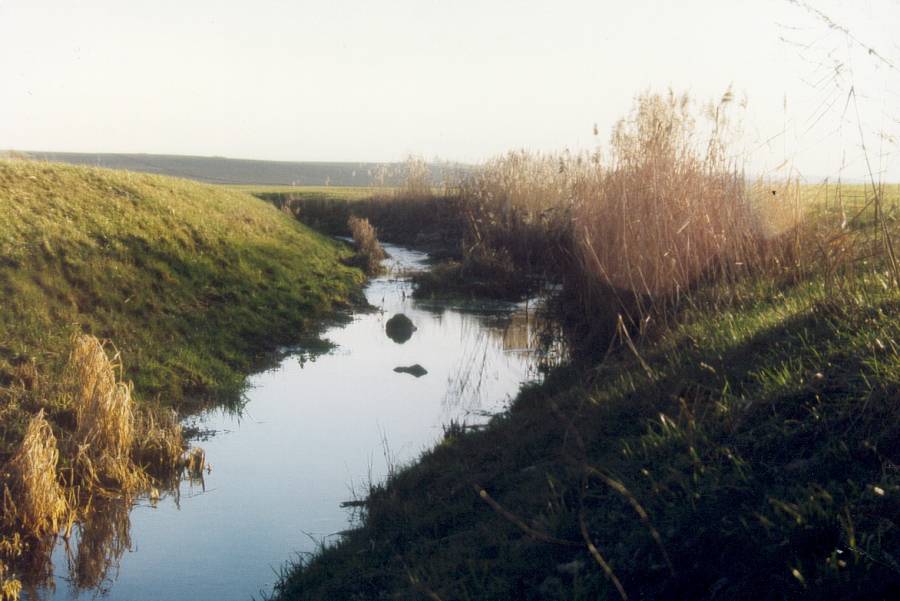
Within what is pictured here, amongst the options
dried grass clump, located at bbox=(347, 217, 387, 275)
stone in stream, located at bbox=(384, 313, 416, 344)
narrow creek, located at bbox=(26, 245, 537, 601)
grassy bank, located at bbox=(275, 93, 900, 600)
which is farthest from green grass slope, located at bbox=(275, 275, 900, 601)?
dried grass clump, located at bbox=(347, 217, 387, 275)

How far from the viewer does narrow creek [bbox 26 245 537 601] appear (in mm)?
5590

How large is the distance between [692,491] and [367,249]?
16.8 metres

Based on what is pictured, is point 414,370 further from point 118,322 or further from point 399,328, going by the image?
point 118,322

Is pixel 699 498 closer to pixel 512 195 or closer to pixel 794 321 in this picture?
pixel 794 321

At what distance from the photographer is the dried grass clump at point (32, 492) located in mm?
5762

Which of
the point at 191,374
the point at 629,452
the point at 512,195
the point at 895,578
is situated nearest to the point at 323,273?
the point at 512,195

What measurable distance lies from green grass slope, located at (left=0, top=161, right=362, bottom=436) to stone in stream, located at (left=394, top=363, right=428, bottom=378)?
1.88 meters

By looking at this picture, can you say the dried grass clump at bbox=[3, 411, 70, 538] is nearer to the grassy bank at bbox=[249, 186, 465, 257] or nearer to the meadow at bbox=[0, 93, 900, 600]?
the meadow at bbox=[0, 93, 900, 600]

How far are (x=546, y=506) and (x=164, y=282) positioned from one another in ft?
28.4

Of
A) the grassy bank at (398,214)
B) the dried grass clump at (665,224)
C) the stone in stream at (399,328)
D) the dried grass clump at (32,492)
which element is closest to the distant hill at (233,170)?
the grassy bank at (398,214)

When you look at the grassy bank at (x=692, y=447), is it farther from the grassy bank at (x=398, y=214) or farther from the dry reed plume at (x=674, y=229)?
the grassy bank at (x=398, y=214)

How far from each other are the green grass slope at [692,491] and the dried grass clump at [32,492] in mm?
1974

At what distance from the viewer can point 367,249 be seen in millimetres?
20234

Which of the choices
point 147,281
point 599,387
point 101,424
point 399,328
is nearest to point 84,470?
point 101,424
